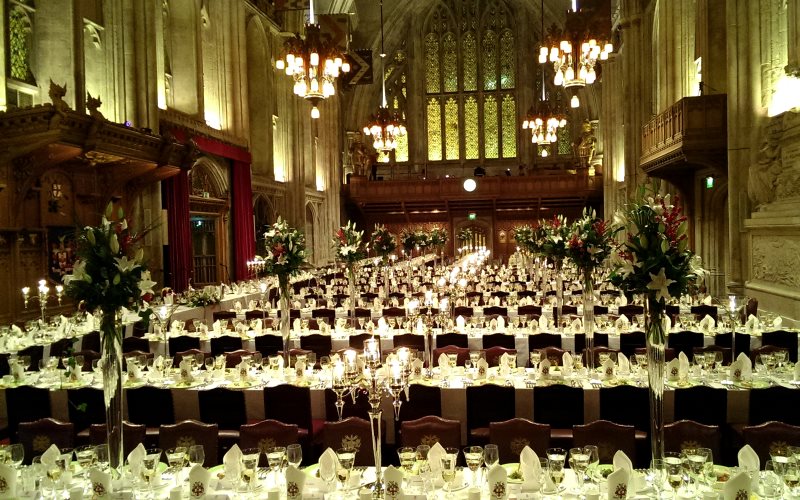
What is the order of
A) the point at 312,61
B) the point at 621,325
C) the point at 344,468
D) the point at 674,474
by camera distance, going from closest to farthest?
the point at 674,474 < the point at 344,468 < the point at 621,325 < the point at 312,61

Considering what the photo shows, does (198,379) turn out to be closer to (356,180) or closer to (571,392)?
(571,392)

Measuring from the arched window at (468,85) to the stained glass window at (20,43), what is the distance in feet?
88.6

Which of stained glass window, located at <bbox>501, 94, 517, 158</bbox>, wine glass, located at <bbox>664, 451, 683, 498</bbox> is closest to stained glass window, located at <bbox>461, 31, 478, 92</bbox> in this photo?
stained glass window, located at <bbox>501, 94, 517, 158</bbox>

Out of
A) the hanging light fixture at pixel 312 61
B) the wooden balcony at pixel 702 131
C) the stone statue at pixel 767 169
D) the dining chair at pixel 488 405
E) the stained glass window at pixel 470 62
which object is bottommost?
the dining chair at pixel 488 405

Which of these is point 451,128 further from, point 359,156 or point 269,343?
point 269,343

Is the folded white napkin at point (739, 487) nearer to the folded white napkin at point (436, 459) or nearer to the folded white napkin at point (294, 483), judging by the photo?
the folded white napkin at point (436, 459)

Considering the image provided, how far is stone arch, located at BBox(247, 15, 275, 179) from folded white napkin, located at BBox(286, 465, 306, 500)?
73.3ft

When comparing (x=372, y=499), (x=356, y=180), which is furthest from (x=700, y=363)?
(x=356, y=180)

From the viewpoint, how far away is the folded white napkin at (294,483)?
377cm

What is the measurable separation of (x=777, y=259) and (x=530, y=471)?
9953 mm

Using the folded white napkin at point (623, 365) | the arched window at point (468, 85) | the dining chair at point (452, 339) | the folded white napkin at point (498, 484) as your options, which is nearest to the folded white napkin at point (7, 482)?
the folded white napkin at point (498, 484)

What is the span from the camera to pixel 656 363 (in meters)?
4.44

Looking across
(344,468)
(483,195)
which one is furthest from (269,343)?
(483,195)

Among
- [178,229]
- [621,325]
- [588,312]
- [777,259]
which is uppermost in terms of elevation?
[178,229]
